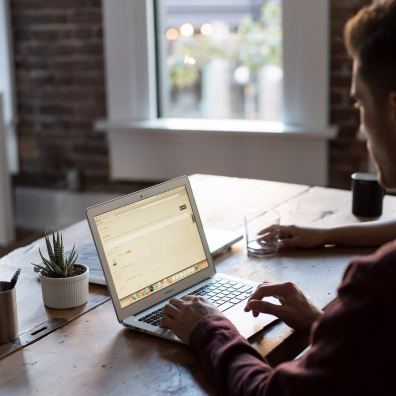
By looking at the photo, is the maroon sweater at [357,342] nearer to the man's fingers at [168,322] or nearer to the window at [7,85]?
the man's fingers at [168,322]

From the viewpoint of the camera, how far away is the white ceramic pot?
1688 millimetres

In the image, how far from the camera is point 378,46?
118cm

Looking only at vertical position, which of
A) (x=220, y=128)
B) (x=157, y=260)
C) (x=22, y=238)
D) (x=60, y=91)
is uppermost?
(x=60, y=91)

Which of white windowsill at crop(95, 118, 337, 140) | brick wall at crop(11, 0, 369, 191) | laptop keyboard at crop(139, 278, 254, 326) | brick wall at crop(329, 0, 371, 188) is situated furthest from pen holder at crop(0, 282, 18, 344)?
brick wall at crop(11, 0, 369, 191)

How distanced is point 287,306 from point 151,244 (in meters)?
0.33

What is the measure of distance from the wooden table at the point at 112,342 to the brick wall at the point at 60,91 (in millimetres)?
2039

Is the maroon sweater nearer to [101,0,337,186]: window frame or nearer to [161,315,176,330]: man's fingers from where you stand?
[161,315,176,330]: man's fingers

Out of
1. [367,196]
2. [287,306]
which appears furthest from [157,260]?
[367,196]

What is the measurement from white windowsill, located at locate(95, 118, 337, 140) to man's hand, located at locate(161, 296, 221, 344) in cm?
226

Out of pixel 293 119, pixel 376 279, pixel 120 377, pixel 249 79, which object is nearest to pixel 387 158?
pixel 376 279

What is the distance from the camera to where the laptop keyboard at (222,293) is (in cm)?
164

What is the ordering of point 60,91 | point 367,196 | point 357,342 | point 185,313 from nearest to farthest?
point 357,342 → point 185,313 → point 367,196 → point 60,91

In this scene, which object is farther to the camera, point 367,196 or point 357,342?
point 367,196

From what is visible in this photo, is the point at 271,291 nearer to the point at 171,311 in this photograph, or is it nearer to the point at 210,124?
the point at 171,311
